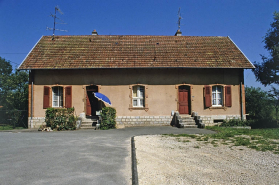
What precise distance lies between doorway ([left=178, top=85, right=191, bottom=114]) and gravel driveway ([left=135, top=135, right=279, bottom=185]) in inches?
330

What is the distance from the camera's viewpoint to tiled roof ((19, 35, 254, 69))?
16297 millimetres

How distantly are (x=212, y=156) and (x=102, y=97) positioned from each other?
33.1 ft

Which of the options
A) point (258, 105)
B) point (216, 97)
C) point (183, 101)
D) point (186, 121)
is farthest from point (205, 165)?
point (258, 105)

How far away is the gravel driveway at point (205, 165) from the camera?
492 cm

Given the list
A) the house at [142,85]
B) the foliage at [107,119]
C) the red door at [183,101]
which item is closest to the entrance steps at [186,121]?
the red door at [183,101]

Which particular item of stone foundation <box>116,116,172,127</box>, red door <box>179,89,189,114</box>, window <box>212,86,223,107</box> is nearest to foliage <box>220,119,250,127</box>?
window <box>212,86,223,107</box>

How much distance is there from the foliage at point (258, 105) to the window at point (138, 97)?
27.3 ft

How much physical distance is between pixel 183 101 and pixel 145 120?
2.96 m

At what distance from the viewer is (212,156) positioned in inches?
270

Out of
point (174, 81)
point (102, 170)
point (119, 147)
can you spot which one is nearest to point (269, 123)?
point (174, 81)

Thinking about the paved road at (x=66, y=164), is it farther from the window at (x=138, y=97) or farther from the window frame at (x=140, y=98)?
the window at (x=138, y=97)

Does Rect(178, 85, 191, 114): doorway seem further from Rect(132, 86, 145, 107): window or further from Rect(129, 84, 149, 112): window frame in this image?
Rect(132, 86, 145, 107): window

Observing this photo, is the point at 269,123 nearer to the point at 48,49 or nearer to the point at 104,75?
the point at 104,75

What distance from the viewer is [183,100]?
16.7 meters
